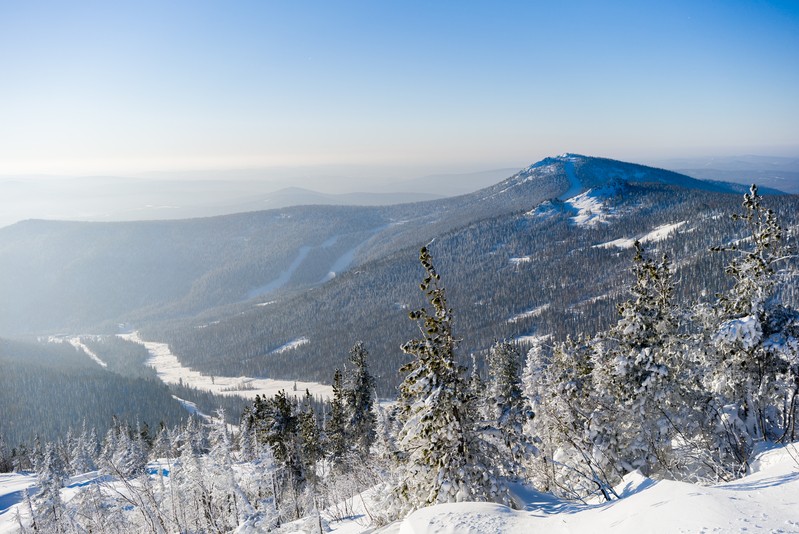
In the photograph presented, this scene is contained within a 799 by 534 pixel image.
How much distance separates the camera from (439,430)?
15773 millimetres

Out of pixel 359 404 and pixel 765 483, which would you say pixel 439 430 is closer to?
pixel 765 483

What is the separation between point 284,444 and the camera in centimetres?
3934

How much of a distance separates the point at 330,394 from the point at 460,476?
166m

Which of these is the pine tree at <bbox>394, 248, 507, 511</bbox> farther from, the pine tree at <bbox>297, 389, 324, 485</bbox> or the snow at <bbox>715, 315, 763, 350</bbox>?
the pine tree at <bbox>297, 389, 324, 485</bbox>

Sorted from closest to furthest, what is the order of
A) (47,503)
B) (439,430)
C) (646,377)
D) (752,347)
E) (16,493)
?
(439,430) < (752,347) < (646,377) < (47,503) < (16,493)

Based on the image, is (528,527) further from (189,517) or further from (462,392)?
(189,517)

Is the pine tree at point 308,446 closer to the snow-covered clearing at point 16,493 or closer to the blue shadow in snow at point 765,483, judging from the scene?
the snow-covered clearing at point 16,493

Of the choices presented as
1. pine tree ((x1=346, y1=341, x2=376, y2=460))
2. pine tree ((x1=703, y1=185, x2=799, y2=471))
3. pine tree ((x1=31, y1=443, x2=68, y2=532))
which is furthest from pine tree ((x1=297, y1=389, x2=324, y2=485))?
pine tree ((x1=703, y1=185, x2=799, y2=471))

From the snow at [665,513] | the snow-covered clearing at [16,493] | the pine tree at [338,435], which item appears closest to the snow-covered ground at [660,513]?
the snow at [665,513]

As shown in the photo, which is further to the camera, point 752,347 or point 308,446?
point 308,446

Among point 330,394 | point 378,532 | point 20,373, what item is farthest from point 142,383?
point 378,532

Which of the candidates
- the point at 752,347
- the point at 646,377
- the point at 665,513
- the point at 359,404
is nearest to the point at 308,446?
the point at 359,404

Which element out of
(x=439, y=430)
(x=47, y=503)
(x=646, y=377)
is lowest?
Result: (x=47, y=503)

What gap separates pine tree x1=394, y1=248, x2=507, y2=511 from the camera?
1509 centimetres
